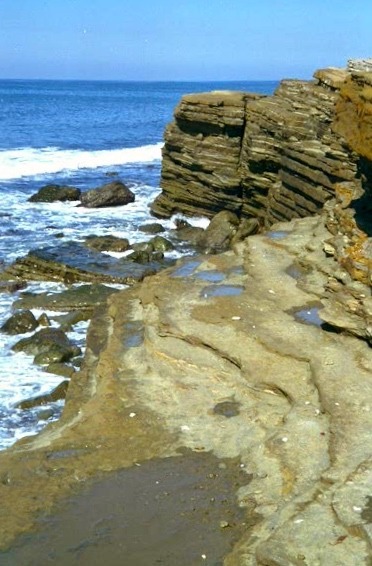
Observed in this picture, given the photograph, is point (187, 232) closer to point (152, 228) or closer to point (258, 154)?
point (152, 228)

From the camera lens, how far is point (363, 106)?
12359 mm

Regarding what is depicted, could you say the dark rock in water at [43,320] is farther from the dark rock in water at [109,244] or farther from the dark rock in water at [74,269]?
the dark rock in water at [109,244]

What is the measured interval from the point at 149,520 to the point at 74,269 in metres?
12.7

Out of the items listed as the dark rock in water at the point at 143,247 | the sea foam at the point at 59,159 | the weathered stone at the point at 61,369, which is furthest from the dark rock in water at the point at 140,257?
the sea foam at the point at 59,159

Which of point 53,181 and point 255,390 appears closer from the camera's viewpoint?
point 255,390

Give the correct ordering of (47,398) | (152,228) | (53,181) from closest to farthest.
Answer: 1. (47,398)
2. (152,228)
3. (53,181)

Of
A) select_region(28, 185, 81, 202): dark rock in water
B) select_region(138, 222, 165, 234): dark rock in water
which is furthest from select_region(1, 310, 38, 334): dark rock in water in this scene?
select_region(28, 185, 81, 202): dark rock in water

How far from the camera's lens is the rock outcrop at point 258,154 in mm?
22812

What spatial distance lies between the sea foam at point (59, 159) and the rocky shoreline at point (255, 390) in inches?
1015

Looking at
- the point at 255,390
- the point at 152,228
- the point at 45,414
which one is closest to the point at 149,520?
the point at 255,390

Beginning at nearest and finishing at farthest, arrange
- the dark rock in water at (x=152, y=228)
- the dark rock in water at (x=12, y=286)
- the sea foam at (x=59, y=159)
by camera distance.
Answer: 1. the dark rock in water at (x=12, y=286)
2. the dark rock in water at (x=152, y=228)
3. the sea foam at (x=59, y=159)

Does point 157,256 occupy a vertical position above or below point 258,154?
below

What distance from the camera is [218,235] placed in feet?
83.0

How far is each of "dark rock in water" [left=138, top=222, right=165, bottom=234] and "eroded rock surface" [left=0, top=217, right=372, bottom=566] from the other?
1122 cm
